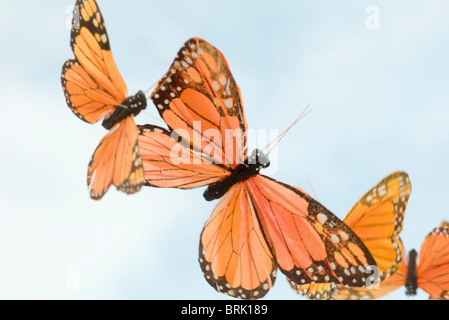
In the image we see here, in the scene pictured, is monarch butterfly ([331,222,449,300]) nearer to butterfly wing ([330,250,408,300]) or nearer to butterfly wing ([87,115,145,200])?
butterfly wing ([330,250,408,300])

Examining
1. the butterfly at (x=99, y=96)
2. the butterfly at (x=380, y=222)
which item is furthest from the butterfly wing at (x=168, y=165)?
the butterfly at (x=380, y=222)

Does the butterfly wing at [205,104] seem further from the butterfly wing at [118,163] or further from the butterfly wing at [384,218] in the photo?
the butterfly wing at [384,218]

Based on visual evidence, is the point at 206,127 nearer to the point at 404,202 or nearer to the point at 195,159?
the point at 195,159

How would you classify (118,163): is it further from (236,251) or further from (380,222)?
(380,222)

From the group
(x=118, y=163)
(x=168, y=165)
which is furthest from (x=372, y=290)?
(x=118, y=163)

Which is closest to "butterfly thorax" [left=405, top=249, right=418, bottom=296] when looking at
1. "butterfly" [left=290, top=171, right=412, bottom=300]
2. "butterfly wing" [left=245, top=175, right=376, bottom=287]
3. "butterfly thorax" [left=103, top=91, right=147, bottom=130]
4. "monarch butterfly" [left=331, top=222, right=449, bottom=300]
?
"monarch butterfly" [left=331, top=222, right=449, bottom=300]

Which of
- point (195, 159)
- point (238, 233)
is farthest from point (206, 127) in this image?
point (238, 233)

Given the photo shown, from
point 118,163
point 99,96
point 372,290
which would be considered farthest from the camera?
point 372,290
